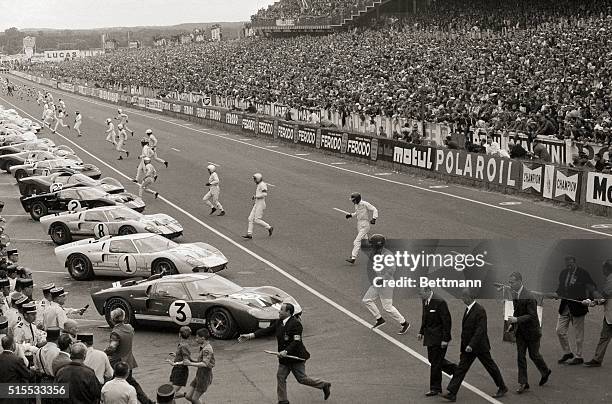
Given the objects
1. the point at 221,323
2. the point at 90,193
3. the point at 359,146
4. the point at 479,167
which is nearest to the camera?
the point at 221,323

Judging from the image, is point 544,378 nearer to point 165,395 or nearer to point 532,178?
point 165,395

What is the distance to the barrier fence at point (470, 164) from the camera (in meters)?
29.0

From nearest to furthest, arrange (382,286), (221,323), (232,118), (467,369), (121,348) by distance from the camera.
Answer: (121,348), (467,369), (382,286), (221,323), (232,118)

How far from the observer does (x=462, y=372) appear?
13.5 m

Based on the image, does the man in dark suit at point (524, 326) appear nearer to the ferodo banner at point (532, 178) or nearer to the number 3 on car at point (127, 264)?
the number 3 on car at point (127, 264)

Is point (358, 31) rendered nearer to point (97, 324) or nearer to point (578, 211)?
point (578, 211)

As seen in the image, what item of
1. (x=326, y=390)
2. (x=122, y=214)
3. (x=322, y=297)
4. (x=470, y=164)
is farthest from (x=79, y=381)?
(x=470, y=164)

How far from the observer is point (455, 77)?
48.3m

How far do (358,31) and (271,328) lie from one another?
207ft

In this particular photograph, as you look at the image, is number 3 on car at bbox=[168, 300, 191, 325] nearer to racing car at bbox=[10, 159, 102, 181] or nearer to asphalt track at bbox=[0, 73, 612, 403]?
asphalt track at bbox=[0, 73, 612, 403]

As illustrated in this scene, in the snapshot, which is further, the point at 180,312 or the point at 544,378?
the point at 180,312

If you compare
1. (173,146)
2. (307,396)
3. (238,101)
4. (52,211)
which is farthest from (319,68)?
(307,396)

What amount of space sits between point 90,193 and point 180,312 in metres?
12.8

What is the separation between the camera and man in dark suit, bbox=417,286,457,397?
13820mm
